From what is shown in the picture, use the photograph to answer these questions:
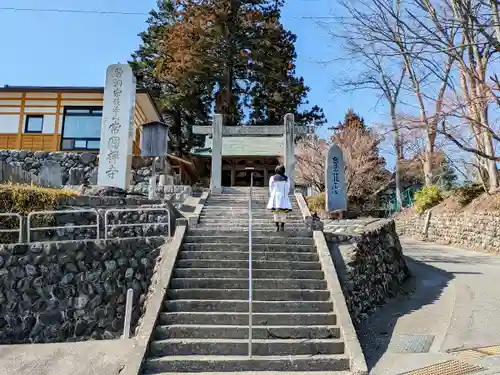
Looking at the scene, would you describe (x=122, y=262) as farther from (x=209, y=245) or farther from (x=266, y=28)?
(x=266, y=28)

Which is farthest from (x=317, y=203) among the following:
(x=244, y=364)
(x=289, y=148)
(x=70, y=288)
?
(x=244, y=364)

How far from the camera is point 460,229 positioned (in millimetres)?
17656

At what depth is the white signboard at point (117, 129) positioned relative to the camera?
12.2 metres

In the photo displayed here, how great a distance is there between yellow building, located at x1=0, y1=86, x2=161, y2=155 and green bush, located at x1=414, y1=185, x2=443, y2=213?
15102mm

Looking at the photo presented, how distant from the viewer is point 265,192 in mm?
15016

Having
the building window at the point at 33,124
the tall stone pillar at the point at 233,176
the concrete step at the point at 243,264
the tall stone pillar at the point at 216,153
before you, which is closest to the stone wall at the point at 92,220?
the concrete step at the point at 243,264

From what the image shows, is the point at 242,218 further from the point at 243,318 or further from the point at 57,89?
the point at 57,89

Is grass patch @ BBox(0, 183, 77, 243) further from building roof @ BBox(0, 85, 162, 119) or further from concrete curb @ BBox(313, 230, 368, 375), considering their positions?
building roof @ BBox(0, 85, 162, 119)

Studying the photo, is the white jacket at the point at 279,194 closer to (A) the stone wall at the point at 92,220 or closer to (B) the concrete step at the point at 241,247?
(B) the concrete step at the point at 241,247

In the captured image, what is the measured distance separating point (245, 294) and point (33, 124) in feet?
54.5

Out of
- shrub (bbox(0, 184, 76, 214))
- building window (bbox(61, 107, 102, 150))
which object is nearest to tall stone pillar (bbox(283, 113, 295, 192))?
shrub (bbox(0, 184, 76, 214))

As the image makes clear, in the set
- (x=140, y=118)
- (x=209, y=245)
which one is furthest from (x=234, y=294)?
(x=140, y=118)

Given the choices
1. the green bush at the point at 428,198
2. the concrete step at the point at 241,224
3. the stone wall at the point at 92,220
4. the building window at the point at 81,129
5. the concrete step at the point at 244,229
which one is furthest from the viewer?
the green bush at the point at 428,198

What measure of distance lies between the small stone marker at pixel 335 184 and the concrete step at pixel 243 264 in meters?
5.68
